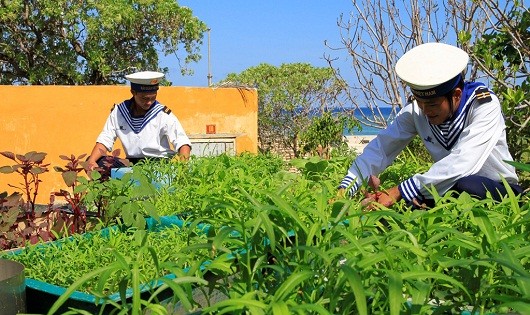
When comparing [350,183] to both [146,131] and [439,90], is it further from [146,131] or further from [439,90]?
[146,131]

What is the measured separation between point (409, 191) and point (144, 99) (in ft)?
9.60

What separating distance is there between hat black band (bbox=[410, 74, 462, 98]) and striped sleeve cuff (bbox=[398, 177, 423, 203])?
36 centimetres

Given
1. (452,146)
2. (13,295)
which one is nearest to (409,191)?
(452,146)

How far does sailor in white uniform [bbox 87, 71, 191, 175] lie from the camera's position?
535 cm

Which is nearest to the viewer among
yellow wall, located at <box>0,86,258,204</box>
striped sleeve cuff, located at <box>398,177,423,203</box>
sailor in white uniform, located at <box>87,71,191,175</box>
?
striped sleeve cuff, located at <box>398,177,423,203</box>

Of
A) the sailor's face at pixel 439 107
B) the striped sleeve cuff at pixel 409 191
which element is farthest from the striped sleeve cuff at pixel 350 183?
the sailor's face at pixel 439 107

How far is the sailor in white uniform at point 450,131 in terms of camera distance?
289 cm

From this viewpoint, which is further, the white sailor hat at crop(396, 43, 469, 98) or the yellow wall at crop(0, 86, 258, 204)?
the yellow wall at crop(0, 86, 258, 204)

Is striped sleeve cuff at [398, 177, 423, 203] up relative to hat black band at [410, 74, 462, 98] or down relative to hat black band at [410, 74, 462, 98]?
down

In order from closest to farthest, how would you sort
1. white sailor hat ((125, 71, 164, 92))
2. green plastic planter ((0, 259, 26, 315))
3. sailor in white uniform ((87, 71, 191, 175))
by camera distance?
green plastic planter ((0, 259, 26, 315)) → white sailor hat ((125, 71, 164, 92)) → sailor in white uniform ((87, 71, 191, 175))

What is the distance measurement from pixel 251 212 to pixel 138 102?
3464 mm

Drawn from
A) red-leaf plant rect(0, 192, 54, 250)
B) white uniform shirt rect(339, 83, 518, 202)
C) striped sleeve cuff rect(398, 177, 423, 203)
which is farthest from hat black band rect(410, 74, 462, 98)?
red-leaf plant rect(0, 192, 54, 250)

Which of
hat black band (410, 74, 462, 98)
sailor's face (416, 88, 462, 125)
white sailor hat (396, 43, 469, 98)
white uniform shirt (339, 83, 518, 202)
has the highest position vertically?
white sailor hat (396, 43, 469, 98)

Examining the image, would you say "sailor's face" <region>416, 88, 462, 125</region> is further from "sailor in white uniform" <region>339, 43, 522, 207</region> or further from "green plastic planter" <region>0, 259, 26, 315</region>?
"green plastic planter" <region>0, 259, 26, 315</region>
